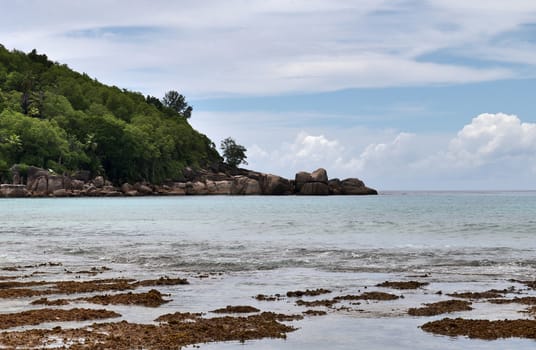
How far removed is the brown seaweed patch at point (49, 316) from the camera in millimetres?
16969

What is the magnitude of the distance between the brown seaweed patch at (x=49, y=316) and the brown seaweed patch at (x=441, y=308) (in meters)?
7.78

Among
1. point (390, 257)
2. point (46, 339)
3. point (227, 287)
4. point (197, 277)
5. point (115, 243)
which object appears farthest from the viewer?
point (115, 243)

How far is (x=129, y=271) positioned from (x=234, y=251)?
1053 cm

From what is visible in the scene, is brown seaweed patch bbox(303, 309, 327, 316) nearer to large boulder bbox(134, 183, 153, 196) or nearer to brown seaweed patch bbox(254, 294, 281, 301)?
brown seaweed patch bbox(254, 294, 281, 301)

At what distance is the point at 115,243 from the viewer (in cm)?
4597

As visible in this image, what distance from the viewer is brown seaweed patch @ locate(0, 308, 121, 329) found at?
16969 mm

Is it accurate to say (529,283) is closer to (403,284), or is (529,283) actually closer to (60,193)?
(403,284)

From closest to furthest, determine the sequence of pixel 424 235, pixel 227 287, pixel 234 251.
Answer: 1. pixel 227 287
2. pixel 234 251
3. pixel 424 235

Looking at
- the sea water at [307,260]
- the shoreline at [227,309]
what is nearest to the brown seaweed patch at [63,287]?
the shoreline at [227,309]

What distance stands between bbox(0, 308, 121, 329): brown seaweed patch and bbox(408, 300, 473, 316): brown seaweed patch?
7782mm

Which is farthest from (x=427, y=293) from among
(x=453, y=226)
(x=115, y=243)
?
(x=453, y=226)

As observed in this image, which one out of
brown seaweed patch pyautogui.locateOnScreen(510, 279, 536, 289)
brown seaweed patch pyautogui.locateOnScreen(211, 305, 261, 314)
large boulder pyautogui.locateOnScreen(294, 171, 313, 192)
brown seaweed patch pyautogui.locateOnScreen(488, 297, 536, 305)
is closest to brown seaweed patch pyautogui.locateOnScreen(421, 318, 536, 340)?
brown seaweed patch pyautogui.locateOnScreen(488, 297, 536, 305)

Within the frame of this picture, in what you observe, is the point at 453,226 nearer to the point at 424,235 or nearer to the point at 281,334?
the point at 424,235

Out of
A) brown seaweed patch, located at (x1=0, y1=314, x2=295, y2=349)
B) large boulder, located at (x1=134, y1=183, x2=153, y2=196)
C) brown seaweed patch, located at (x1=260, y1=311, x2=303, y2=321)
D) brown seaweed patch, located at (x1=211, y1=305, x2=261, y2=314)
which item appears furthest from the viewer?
large boulder, located at (x1=134, y1=183, x2=153, y2=196)
